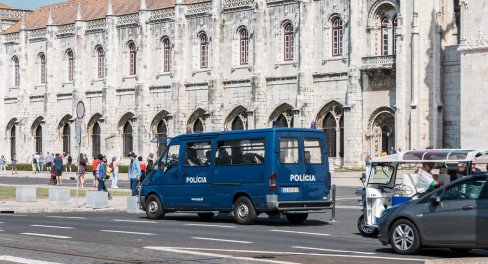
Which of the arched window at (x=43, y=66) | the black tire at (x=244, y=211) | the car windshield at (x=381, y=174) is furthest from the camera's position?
the arched window at (x=43, y=66)

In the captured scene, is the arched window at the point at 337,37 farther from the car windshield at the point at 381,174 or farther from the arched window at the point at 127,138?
the car windshield at the point at 381,174

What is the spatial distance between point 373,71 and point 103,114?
80.0 ft

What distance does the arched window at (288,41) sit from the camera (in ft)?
189

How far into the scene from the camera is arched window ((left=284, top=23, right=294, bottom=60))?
2265 inches

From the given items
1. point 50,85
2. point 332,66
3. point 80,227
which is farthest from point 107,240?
point 50,85

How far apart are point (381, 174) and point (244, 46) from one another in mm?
40692

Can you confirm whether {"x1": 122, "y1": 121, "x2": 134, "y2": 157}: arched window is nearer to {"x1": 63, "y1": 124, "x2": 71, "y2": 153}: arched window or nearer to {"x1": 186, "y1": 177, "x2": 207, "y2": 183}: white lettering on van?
{"x1": 63, "y1": 124, "x2": 71, "y2": 153}: arched window

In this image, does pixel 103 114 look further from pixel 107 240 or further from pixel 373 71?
pixel 107 240

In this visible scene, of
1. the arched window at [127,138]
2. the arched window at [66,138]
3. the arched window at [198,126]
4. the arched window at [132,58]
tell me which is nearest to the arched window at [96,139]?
the arched window at [66,138]

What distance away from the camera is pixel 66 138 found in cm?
7444

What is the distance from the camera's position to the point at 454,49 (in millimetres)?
49219

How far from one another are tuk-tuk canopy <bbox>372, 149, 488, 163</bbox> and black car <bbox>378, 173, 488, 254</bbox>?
2.08m

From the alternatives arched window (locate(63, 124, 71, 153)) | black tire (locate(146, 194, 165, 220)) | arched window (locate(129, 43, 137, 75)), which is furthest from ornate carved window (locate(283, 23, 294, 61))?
black tire (locate(146, 194, 165, 220))

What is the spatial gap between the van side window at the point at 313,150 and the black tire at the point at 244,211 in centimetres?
179
